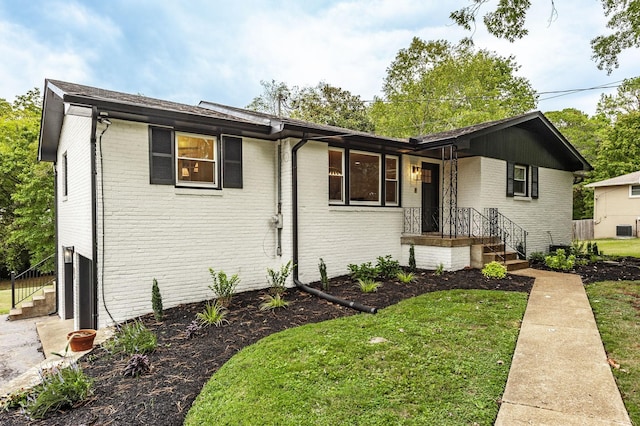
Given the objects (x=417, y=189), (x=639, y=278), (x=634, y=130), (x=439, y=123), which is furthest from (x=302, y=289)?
(x=634, y=130)

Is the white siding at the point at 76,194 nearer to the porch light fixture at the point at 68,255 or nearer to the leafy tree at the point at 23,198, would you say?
the porch light fixture at the point at 68,255

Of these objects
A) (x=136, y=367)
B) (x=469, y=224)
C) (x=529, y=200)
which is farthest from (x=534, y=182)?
(x=136, y=367)

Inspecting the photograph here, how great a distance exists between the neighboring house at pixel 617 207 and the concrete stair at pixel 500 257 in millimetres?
14393

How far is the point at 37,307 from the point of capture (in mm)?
10320

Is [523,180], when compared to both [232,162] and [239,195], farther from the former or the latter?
[232,162]

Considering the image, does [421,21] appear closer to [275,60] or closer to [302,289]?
[302,289]

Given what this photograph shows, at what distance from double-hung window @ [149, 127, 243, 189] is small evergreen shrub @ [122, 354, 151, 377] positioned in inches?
135

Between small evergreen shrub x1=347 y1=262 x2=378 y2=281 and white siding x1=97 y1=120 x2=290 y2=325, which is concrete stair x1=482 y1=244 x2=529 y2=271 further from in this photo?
white siding x1=97 y1=120 x2=290 y2=325

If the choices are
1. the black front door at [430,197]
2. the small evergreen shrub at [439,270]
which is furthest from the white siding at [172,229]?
the black front door at [430,197]

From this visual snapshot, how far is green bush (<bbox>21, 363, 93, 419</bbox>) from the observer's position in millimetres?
3297

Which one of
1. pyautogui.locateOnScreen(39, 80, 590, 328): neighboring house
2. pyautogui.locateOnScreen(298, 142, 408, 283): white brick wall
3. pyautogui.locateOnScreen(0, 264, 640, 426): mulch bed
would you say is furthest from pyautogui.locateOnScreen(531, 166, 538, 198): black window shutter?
pyautogui.locateOnScreen(298, 142, 408, 283): white brick wall

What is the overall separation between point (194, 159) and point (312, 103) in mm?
21959

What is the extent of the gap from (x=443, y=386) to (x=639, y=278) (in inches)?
314

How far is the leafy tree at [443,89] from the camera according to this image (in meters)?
22.5
